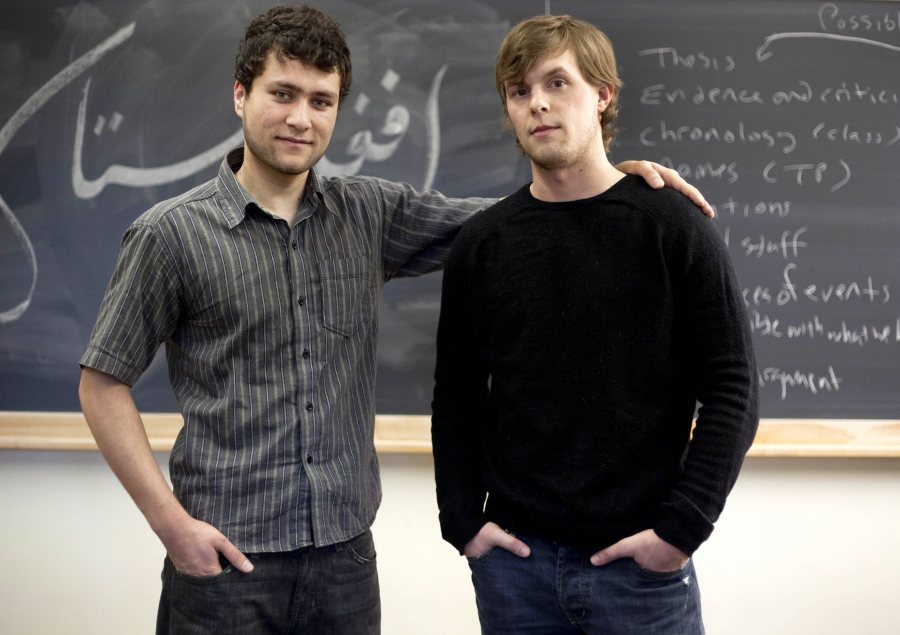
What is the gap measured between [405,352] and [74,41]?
1.14 m

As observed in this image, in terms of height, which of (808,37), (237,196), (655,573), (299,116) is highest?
(808,37)

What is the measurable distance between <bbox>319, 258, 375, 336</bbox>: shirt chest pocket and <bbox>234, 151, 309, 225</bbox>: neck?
119 mm

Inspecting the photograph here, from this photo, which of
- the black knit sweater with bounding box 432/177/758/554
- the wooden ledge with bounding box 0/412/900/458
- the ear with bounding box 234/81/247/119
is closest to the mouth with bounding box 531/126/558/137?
the black knit sweater with bounding box 432/177/758/554

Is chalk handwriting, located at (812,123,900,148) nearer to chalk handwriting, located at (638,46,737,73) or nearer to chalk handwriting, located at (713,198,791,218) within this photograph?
chalk handwriting, located at (713,198,791,218)

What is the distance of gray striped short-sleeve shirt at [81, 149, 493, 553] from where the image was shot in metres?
1.43

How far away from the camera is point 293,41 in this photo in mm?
1434

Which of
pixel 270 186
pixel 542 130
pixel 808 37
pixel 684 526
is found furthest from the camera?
pixel 808 37

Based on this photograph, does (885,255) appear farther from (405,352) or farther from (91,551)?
(91,551)

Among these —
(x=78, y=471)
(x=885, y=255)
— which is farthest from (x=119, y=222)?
(x=885, y=255)

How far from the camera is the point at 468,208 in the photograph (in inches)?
66.6

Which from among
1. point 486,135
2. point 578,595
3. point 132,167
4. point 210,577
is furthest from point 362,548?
point 132,167

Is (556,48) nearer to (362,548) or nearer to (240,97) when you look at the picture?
(240,97)

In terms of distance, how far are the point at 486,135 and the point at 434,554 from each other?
1.08 m

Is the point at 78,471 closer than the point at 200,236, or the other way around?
the point at 200,236
